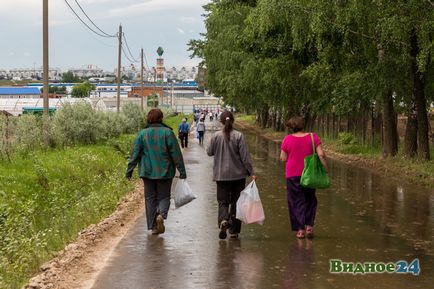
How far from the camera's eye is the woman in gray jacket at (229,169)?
A: 9.70 metres

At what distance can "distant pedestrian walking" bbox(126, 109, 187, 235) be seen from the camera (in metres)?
9.98

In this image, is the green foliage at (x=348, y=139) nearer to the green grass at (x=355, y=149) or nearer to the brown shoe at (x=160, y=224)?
the green grass at (x=355, y=149)

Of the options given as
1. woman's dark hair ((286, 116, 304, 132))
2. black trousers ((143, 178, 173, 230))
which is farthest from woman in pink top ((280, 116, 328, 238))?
black trousers ((143, 178, 173, 230))

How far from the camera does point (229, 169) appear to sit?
381 inches

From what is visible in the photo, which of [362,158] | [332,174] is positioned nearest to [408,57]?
[332,174]

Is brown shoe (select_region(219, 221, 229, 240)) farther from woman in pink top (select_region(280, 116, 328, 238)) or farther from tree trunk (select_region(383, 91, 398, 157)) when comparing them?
tree trunk (select_region(383, 91, 398, 157))

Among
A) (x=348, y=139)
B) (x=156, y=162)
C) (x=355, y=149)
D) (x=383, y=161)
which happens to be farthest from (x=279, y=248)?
(x=348, y=139)

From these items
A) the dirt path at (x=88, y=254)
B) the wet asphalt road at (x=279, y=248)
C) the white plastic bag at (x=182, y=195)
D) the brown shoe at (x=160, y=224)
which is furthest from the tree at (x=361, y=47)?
the brown shoe at (x=160, y=224)

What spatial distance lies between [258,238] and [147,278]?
9.12ft

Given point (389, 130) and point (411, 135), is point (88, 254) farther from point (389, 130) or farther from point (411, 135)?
point (389, 130)

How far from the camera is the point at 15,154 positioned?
20.4 m

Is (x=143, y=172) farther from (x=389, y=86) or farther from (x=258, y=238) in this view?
(x=389, y=86)

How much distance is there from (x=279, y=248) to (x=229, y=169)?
133 centimetres

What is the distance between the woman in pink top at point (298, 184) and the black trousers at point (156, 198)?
1.77m
